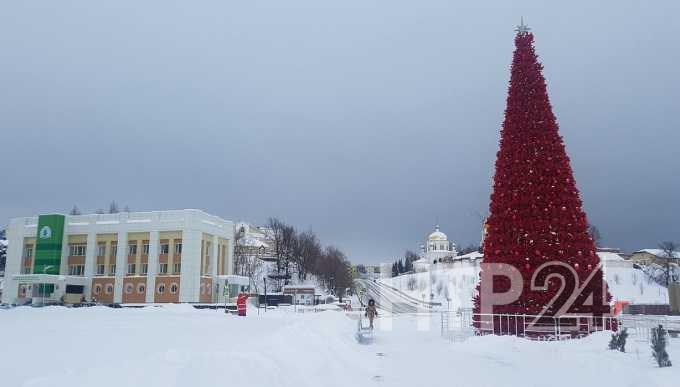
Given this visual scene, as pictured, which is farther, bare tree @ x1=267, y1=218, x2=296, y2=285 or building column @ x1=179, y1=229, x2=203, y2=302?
bare tree @ x1=267, y1=218, x2=296, y2=285

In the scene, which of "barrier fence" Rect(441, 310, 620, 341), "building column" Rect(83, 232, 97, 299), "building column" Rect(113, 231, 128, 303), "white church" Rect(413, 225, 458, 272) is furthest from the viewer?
"white church" Rect(413, 225, 458, 272)

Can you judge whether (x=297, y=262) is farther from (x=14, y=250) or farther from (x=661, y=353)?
(x=661, y=353)

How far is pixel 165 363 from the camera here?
7.95 metres

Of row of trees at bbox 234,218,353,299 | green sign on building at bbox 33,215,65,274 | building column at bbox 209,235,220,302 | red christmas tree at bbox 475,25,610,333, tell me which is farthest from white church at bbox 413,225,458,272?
red christmas tree at bbox 475,25,610,333

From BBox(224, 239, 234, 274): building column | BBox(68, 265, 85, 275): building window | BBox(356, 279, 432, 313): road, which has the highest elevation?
BBox(224, 239, 234, 274): building column

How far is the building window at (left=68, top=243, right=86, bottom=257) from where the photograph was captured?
70.4 m

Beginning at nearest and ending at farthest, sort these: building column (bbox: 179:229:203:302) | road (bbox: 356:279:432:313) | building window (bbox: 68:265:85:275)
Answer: road (bbox: 356:279:432:313) → building column (bbox: 179:229:203:302) → building window (bbox: 68:265:85:275)

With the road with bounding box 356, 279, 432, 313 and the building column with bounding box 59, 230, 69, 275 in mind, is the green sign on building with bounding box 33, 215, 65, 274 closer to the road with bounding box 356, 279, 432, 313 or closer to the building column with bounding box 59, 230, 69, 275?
the building column with bounding box 59, 230, 69, 275

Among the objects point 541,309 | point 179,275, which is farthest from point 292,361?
point 179,275

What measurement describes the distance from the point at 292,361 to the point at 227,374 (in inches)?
84.5

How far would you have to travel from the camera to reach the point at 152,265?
214 ft

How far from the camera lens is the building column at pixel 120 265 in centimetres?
6612

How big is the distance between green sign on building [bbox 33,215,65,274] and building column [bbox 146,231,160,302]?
544 inches

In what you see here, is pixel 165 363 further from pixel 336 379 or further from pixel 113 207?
pixel 113 207
